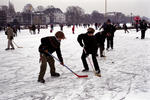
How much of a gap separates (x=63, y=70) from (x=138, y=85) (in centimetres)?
286

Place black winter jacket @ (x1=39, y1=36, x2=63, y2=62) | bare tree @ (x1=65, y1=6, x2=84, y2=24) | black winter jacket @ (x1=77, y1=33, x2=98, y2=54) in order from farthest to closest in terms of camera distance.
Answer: bare tree @ (x1=65, y1=6, x2=84, y2=24) → black winter jacket @ (x1=77, y1=33, x2=98, y2=54) → black winter jacket @ (x1=39, y1=36, x2=63, y2=62)

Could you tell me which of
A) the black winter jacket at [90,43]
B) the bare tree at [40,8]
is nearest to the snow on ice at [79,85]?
the black winter jacket at [90,43]

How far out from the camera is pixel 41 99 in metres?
3.93

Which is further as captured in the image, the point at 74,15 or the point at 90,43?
the point at 74,15

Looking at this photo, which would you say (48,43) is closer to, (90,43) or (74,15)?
(90,43)

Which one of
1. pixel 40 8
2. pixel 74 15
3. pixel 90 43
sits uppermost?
pixel 40 8

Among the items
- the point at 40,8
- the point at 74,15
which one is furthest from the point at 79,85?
the point at 40,8

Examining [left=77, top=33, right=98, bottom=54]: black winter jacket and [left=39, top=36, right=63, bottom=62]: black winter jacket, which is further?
[left=77, top=33, right=98, bottom=54]: black winter jacket

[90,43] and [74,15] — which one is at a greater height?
[74,15]

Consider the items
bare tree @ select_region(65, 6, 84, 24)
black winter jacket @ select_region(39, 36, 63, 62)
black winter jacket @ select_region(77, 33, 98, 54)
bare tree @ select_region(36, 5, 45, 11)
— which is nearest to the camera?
black winter jacket @ select_region(39, 36, 63, 62)

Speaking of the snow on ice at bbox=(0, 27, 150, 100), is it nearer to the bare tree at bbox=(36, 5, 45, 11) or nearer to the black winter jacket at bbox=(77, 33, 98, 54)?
the black winter jacket at bbox=(77, 33, 98, 54)

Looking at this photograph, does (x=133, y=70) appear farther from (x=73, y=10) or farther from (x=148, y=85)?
(x=73, y=10)

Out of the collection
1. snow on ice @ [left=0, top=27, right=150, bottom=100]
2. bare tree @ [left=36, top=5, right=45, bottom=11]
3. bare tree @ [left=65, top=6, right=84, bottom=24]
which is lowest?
snow on ice @ [left=0, top=27, right=150, bottom=100]

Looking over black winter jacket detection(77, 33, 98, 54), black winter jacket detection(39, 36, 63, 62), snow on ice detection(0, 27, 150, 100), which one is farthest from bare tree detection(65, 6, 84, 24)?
black winter jacket detection(39, 36, 63, 62)
